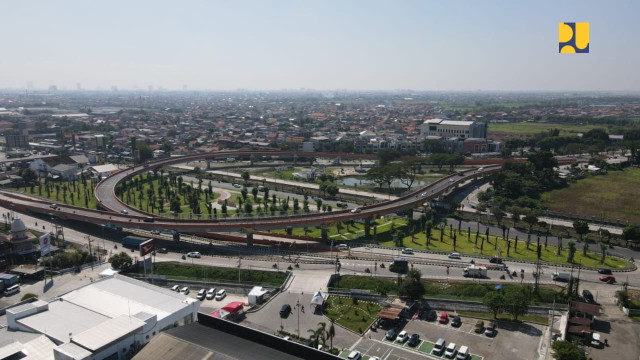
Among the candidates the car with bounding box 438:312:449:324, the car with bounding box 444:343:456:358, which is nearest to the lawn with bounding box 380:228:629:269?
the car with bounding box 438:312:449:324

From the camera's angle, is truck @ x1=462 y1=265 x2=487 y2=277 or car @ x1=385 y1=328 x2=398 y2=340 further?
truck @ x1=462 y1=265 x2=487 y2=277

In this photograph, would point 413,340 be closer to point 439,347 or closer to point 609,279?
point 439,347

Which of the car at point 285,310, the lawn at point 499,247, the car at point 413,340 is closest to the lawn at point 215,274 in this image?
the car at point 285,310

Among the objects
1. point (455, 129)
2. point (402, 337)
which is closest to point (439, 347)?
point (402, 337)

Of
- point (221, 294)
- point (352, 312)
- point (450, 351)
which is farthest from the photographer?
point (221, 294)

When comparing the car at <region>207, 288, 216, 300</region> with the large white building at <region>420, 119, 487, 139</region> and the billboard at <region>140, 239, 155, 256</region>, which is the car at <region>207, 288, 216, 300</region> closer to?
the billboard at <region>140, 239, 155, 256</region>
